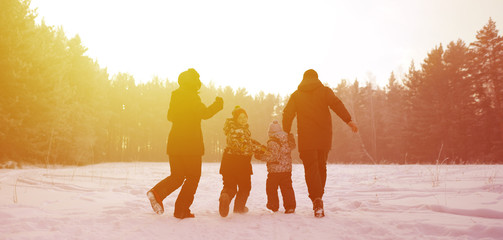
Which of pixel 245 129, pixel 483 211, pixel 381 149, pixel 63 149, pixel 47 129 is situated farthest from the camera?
pixel 381 149

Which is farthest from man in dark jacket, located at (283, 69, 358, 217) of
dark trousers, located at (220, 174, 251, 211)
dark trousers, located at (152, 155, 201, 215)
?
dark trousers, located at (152, 155, 201, 215)

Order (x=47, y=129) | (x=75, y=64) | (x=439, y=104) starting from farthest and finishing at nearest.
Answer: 1. (x=439, y=104)
2. (x=75, y=64)
3. (x=47, y=129)

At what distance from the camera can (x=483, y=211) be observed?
393cm

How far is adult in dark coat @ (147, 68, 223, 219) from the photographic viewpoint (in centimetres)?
451

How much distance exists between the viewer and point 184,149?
15.2ft

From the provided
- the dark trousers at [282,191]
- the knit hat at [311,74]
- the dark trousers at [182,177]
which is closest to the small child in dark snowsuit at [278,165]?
the dark trousers at [282,191]

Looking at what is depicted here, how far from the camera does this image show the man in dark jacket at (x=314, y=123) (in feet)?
16.2

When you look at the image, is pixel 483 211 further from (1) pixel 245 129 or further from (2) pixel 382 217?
(1) pixel 245 129

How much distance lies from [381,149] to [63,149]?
123ft

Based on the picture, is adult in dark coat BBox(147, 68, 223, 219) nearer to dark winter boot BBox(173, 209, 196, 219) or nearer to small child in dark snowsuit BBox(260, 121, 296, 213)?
dark winter boot BBox(173, 209, 196, 219)

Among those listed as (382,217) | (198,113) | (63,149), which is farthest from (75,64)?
(382,217)

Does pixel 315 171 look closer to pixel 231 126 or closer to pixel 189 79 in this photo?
pixel 231 126

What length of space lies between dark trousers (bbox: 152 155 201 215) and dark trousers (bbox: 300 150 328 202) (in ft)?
5.47

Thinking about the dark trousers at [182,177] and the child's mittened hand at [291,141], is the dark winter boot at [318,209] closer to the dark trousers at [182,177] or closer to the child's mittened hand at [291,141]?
the child's mittened hand at [291,141]
